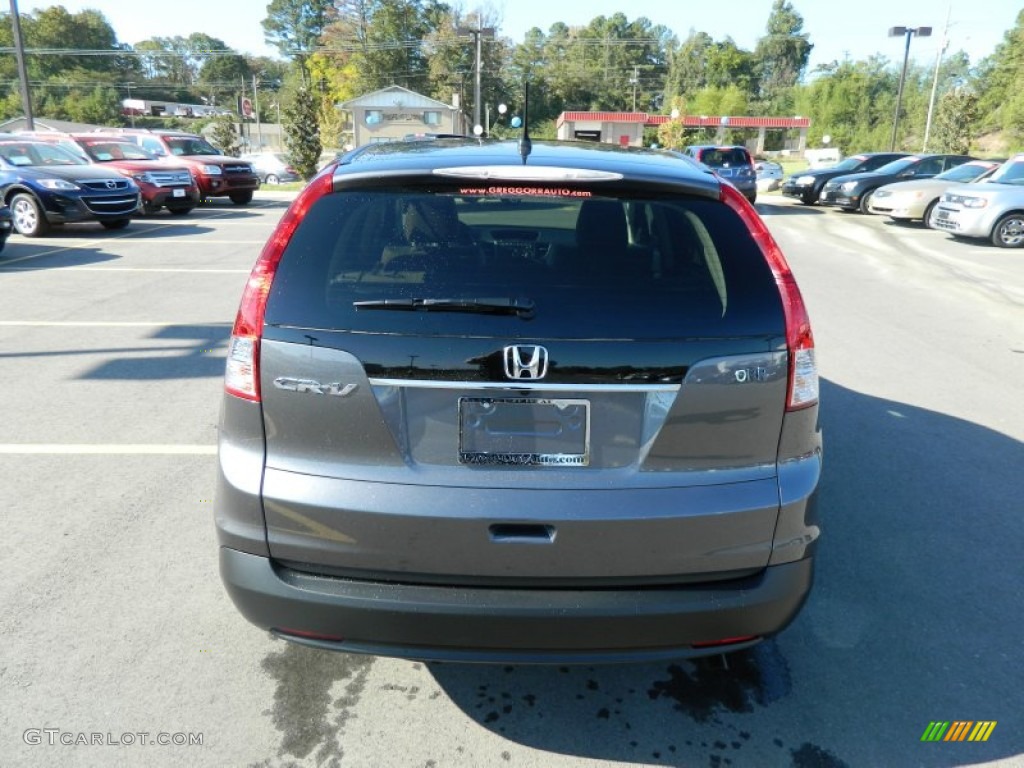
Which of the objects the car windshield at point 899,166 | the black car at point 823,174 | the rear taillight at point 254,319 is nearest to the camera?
the rear taillight at point 254,319

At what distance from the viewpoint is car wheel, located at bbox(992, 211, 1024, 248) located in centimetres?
1415

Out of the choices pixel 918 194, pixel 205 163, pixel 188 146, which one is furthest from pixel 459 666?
pixel 188 146

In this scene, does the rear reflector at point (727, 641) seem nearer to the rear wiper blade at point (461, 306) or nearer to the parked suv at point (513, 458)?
the parked suv at point (513, 458)

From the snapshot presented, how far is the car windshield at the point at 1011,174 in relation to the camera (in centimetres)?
1488

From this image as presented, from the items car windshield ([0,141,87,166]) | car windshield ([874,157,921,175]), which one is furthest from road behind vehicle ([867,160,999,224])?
car windshield ([0,141,87,166])

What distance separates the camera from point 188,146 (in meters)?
20.6

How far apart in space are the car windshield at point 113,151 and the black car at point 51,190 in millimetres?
2569

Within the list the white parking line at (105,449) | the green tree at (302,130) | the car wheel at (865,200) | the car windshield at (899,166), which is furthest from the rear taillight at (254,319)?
the green tree at (302,130)

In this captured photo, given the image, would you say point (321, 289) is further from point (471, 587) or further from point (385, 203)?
point (471, 587)

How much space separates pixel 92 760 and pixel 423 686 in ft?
3.43

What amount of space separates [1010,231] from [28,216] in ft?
57.7

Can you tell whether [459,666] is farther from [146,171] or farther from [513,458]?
[146,171]

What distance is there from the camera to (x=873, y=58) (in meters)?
108

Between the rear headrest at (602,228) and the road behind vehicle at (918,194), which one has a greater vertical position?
the rear headrest at (602,228)
